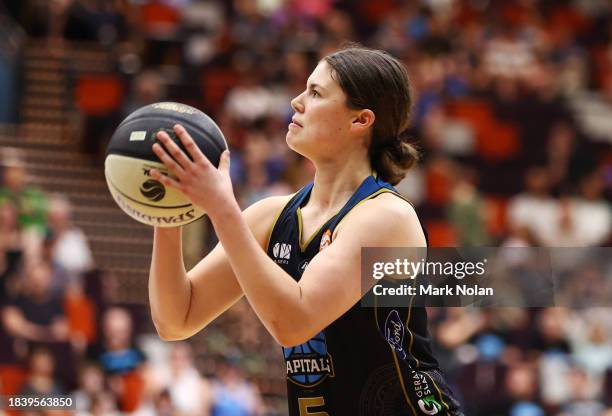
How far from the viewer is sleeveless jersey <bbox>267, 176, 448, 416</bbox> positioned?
3.74m

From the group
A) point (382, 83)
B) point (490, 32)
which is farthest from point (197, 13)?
point (382, 83)

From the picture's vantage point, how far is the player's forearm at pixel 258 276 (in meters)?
3.37

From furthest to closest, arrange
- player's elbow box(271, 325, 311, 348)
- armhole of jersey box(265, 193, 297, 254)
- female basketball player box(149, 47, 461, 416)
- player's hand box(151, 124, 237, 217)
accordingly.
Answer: armhole of jersey box(265, 193, 297, 254), female basketball player box(149, 47, 461, 416), player's elbow box(271, 325, 311, 348), player's hand box(151, 124, 237, 217)

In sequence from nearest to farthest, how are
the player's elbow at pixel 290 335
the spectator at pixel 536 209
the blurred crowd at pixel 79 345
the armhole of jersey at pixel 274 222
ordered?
the player's elbow at pixel 290 335 < the armhole of jersey at pixel 274 222 < the blurred crowd at pixel 79 345 < the spectator at pixel 536 209

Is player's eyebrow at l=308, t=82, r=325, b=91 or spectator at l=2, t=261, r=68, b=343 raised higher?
spectator at l=2, t=261, r=68, b=343

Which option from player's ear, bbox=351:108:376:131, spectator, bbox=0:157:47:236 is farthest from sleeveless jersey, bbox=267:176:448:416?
spectator, bbox=0:157:47:236

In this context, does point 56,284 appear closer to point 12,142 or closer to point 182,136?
point 12,142

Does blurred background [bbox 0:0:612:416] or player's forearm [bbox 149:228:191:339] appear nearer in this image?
player's forearm [bbox 149:228:191:339]

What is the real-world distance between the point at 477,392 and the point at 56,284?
4.28 m

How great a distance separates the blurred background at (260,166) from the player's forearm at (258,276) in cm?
607

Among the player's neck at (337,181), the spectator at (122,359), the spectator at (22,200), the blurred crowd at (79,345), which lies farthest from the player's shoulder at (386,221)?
the spectator at (22,200)

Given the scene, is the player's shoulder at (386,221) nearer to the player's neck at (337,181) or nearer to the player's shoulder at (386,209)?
the player's shoulder at (386,209)

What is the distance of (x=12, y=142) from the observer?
14.4m

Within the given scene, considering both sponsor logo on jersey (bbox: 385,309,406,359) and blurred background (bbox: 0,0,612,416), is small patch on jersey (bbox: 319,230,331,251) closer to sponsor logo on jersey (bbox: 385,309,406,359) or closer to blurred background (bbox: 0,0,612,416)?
sponsor logo on jersey (bbox: 385,309,406,359)
